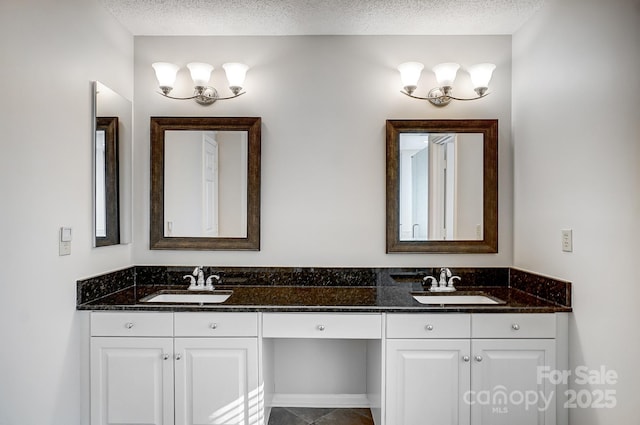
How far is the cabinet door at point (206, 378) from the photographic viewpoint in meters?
2.07

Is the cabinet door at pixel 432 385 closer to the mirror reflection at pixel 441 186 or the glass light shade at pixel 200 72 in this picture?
the mirror reflection at pixel 441 186

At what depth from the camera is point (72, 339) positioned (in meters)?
2.02

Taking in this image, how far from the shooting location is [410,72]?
2500 millimetres

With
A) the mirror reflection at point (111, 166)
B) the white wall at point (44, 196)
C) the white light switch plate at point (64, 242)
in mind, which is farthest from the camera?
the mirror reflection at point (111, 166)

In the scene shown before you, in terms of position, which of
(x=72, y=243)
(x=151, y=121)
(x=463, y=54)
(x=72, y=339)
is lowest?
(x=72, y=339)

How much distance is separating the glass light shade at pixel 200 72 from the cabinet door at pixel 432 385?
1.89m

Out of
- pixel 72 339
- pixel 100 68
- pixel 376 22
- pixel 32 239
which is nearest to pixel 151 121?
pixel 100 68

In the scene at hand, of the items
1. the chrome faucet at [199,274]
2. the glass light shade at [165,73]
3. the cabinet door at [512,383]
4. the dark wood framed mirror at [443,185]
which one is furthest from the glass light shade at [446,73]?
the chrome faucet at [199,274]

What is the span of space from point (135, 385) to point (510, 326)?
188 centimetres

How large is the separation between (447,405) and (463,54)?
206cm

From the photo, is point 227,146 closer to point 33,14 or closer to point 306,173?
point 306,173

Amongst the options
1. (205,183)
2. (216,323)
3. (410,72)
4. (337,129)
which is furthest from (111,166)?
(410,72)

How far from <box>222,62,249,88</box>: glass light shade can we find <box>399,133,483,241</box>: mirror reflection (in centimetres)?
105

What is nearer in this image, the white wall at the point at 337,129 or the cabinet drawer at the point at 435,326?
the cabinet drawer at the point at 435,326
